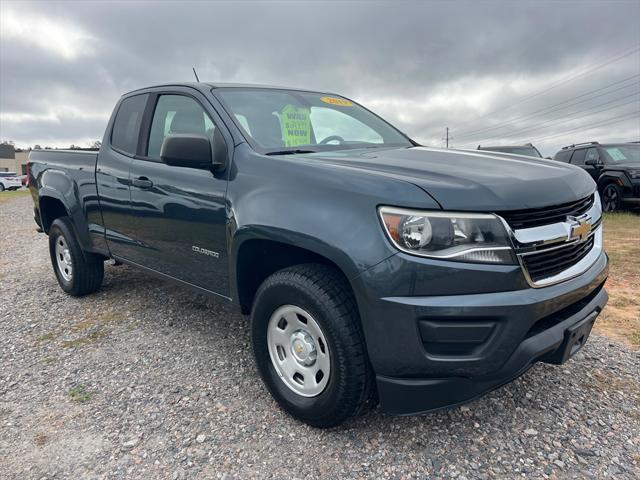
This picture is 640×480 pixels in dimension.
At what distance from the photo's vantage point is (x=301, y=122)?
322 centimetres

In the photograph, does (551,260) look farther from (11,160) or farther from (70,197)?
(11,160)

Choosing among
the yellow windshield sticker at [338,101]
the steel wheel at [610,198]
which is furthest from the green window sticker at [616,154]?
the yellow windshield sticker at [338,101]

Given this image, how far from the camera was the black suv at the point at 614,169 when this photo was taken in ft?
32.0

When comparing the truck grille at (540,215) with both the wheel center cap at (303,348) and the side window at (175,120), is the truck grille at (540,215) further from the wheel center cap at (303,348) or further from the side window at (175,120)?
the side window at (175,120)

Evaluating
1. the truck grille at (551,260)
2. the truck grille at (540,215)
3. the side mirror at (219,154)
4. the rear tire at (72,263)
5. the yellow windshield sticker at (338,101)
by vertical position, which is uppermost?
the yellow windshield sticker at (338,101)

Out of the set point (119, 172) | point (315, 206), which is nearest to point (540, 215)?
point (315, 206)

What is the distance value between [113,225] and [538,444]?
11.0 ft

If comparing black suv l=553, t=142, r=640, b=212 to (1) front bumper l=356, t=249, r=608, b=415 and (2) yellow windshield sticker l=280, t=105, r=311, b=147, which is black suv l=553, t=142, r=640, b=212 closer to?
(2) yellow windshield sticker l=280, t=105, r=311, b=147

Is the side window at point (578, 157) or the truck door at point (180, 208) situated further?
the side window at point (578, 157)

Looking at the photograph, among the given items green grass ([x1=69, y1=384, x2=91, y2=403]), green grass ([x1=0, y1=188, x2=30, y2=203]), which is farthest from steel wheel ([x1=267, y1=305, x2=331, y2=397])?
green grass ([x1=0, y1=188, x2=30, y2=203])

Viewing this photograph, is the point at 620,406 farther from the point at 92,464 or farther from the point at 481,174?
the point at 92,464

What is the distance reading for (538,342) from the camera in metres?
1.99

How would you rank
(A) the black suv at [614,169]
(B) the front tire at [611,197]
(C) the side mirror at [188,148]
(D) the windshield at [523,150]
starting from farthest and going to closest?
(D) the windshield at [523,150]
(B) the front tire at [611,197]
(A) the black suv at [614,169]
(C) the side mirror at [188,148]

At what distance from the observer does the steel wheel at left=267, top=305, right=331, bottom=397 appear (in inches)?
92.6
